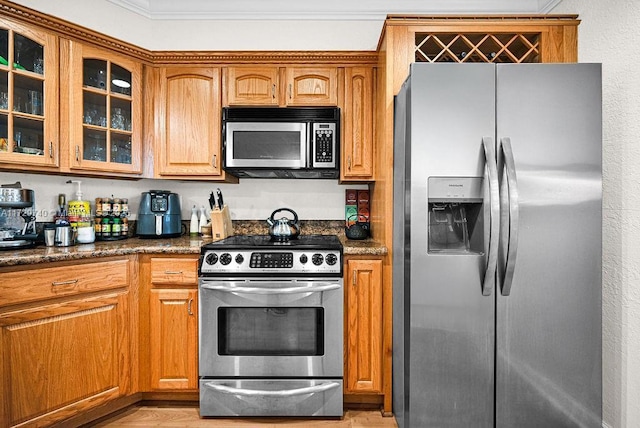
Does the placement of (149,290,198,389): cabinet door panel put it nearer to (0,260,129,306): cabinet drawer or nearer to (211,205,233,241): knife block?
(0,260,129,306): cabinet drawer

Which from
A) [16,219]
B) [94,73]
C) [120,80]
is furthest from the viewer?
[120,80]

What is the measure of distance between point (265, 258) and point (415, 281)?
855 millimetres

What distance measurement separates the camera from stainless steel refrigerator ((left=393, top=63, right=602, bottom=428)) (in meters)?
1.55

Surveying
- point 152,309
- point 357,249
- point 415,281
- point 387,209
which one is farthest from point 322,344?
point 152,309

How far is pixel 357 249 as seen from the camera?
202 cm

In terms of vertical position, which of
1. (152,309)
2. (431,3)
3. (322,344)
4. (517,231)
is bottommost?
(322,344)

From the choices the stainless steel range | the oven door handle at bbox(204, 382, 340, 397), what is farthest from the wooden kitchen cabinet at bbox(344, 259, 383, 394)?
the oven door handle at bbox(204, 382, 340, 397)

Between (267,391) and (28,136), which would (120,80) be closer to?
(28,136)

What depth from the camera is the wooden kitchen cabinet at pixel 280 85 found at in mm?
2402

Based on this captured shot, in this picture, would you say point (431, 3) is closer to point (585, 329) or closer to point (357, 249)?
point (357, 249)

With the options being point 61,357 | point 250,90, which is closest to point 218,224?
point 250,90

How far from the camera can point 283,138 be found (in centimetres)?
234

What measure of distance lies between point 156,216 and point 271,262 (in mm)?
1039

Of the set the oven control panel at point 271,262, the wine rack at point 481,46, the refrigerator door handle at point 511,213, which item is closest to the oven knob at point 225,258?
the oven control panel at point 271,262
